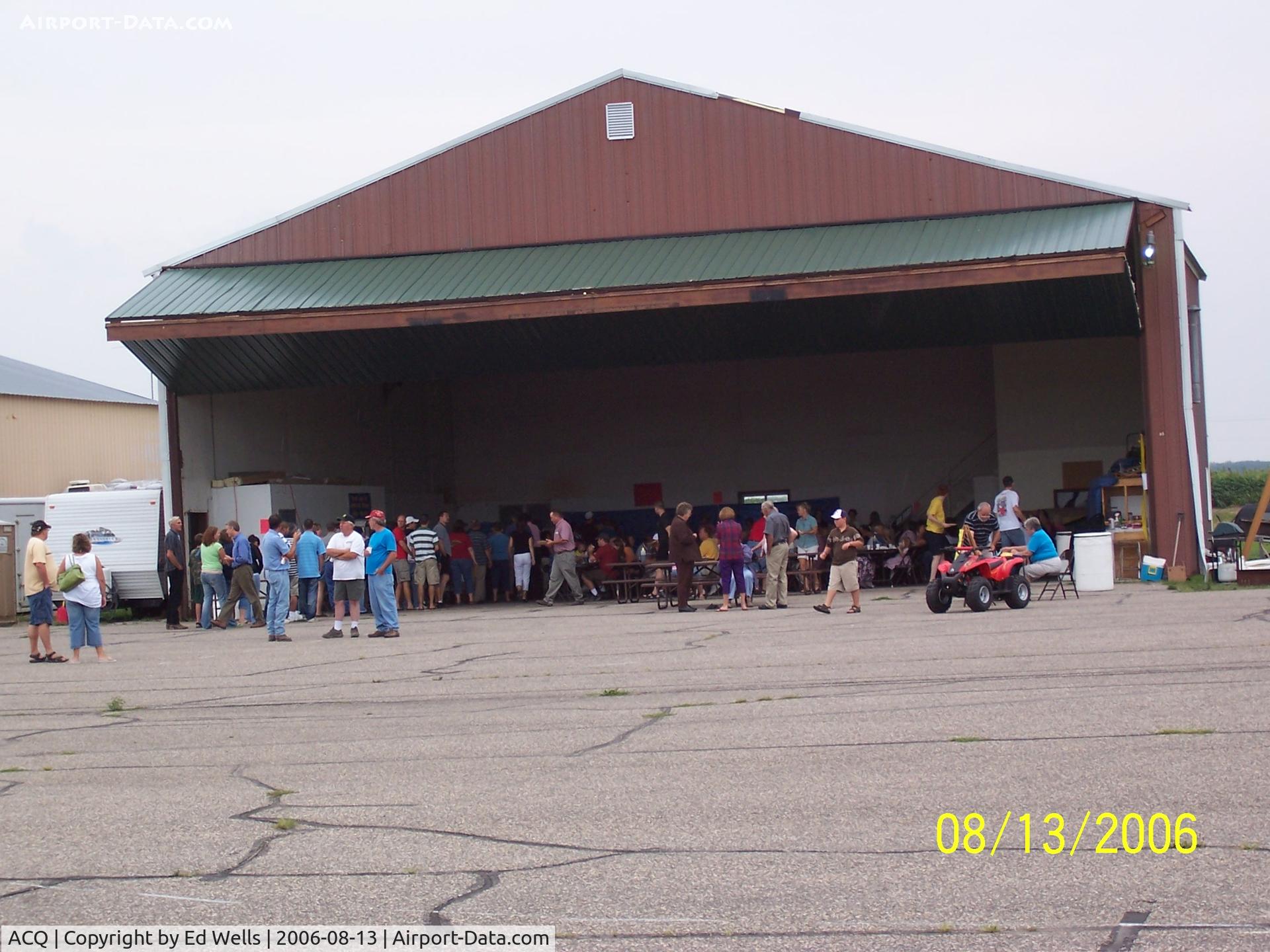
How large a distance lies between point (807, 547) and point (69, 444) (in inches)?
909

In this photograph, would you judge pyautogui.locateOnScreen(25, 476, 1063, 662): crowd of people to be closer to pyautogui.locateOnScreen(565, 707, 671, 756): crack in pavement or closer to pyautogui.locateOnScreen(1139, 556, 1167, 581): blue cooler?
pyautogui.locateOnScreen(1139, 556, 1167, 581): blue cooler

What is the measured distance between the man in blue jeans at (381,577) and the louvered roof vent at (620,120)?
924 centimetres

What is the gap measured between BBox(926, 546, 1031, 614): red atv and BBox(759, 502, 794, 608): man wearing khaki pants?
9.28ft

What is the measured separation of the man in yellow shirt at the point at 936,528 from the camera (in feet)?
78.5

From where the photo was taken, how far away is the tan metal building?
118 feet

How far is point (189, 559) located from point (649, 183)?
1039 cm

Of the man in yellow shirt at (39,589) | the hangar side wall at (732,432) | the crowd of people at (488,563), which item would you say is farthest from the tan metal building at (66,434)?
the man in yellow shirt at (39,589)

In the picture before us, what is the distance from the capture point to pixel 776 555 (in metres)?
19.6

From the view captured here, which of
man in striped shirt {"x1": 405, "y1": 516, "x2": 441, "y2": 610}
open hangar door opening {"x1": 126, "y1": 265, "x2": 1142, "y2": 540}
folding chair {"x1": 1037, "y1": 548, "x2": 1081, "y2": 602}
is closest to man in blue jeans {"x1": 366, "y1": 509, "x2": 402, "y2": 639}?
man in striped shirt {"x1": 405, "y1": 516, "x2": 441, "y2": 610}

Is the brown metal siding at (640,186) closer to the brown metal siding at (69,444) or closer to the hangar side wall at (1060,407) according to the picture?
the hangar side wall at (1060,407)

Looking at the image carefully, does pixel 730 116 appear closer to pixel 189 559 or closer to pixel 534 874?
pixel 189 559

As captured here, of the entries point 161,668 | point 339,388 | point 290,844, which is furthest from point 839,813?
point 339,388

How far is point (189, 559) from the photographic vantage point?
24.4m
